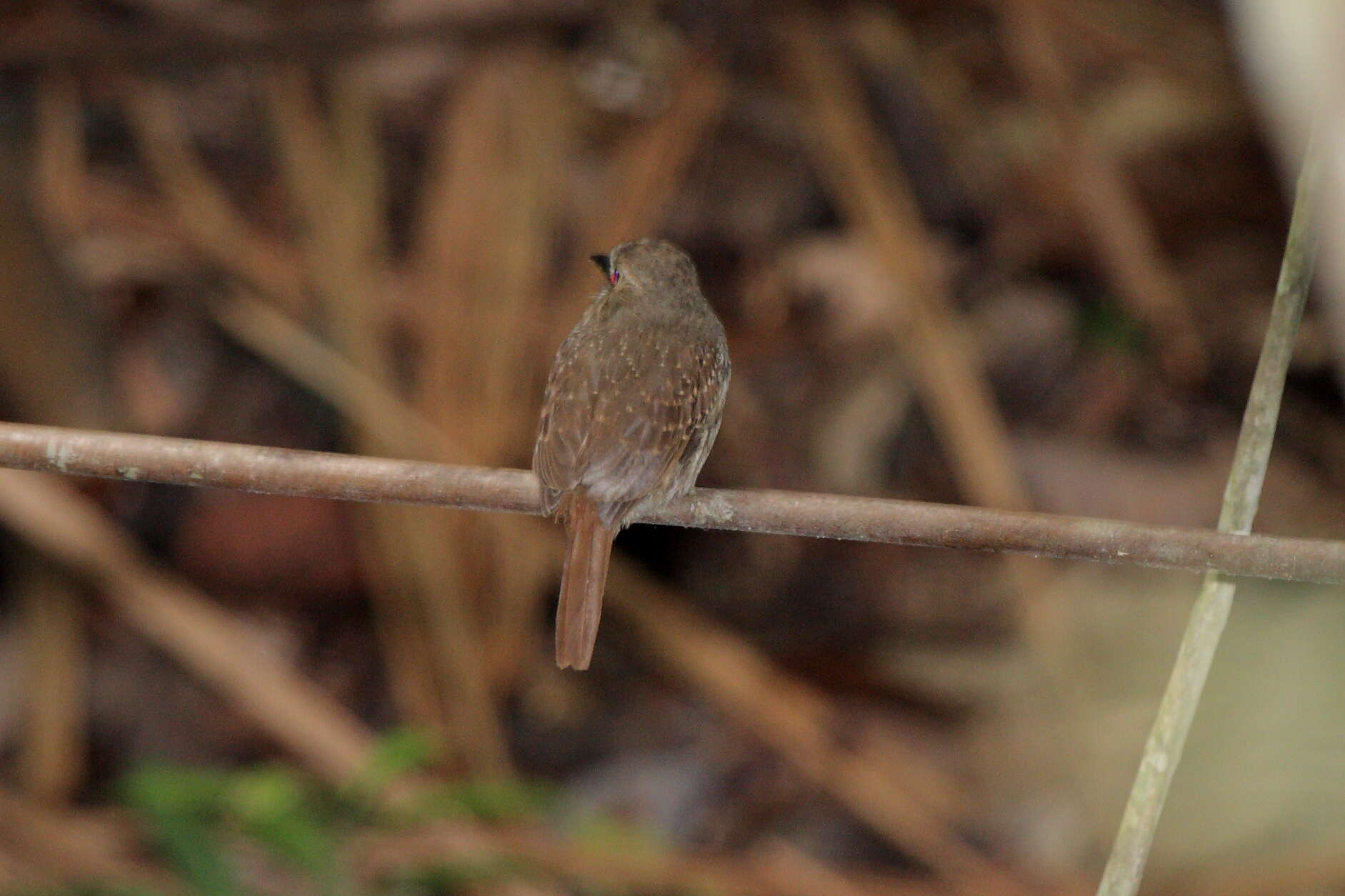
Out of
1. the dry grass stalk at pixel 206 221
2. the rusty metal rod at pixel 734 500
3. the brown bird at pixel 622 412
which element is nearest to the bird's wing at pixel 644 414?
the brown bird at pixel 622 412

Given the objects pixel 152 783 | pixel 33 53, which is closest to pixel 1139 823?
pixel 152 783

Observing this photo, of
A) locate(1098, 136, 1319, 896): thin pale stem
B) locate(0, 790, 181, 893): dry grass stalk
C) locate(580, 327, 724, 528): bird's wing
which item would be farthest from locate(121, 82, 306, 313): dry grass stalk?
locate(1098, 136, 1319, 896): thin pale stem

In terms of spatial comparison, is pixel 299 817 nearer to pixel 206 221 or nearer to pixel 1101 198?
pixel 206 221

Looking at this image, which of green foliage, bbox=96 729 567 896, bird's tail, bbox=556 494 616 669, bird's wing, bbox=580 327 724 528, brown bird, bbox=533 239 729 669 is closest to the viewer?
bird's tail, bbox=556 494 616 669

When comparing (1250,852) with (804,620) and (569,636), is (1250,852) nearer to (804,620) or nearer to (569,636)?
(804,620)

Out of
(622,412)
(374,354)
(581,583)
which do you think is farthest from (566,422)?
(374,354)

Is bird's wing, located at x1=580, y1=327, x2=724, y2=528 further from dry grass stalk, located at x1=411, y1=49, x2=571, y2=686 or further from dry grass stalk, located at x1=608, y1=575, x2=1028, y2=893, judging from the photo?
dry grass stalk, located at x1=608, y1=575, x2=1028, y2=893

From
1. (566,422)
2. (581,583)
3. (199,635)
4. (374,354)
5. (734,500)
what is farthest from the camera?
(374,354)
